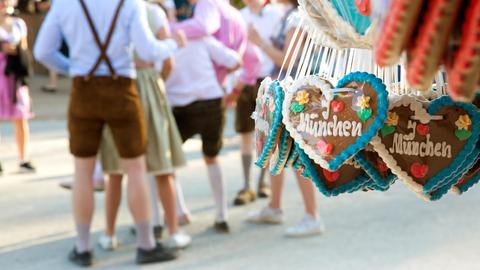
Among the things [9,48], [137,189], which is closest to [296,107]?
[137,189]

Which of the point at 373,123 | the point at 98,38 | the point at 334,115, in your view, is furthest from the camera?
the point at 98,38

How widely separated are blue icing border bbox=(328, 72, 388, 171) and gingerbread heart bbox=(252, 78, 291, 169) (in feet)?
0.87

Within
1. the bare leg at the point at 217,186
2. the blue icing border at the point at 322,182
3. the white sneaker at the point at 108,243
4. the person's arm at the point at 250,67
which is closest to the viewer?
the blue icing border at the point at 322,182

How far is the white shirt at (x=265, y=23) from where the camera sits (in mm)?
6004

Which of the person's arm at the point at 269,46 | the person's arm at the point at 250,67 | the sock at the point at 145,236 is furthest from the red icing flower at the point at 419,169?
the person's arm at the point at 250,67

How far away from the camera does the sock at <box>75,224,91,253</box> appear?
4824 mm

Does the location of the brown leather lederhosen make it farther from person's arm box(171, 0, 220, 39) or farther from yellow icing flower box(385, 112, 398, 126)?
yellow icing flower box(385, 112, 398, 126)

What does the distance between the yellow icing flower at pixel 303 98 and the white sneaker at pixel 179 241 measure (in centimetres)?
305

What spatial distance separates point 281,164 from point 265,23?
3.81 m

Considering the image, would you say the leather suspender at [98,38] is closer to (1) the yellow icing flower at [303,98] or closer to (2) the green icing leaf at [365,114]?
(1) the yellow icing flower at [303,98]

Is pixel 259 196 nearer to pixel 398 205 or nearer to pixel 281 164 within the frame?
pixel 398 205

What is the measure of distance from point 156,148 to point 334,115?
3.06m

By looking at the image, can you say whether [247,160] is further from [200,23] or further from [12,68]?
[12,68]

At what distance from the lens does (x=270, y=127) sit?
236cm
